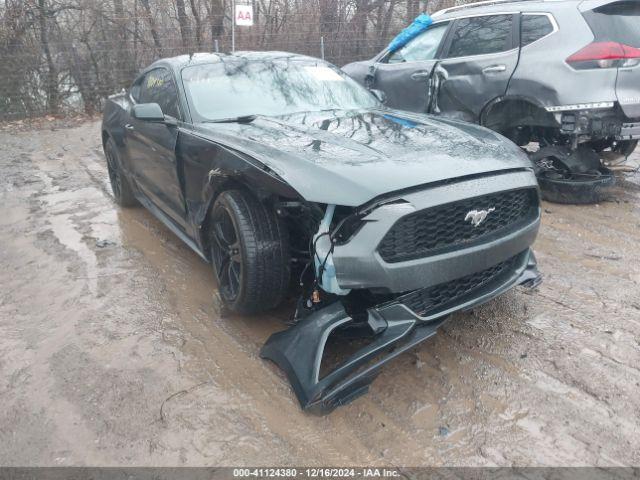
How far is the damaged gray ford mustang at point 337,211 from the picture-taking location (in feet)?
7.49

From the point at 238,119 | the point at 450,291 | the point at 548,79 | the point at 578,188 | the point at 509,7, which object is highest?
the point at 509,7

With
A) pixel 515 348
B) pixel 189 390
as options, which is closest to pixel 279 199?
pixel 189 390

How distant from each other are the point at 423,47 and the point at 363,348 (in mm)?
4655

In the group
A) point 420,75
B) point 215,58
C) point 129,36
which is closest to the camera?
point 215,58

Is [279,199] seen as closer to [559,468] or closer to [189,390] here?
[189,390]

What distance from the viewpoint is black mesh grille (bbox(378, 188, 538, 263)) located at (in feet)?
7.54

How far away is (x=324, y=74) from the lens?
166 inches

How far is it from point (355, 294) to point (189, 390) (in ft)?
3.29

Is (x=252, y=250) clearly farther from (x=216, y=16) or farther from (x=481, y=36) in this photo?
(x=216, y=16)

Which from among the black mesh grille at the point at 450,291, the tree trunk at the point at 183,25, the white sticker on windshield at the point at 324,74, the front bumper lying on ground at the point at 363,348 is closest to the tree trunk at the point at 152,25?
the tree trunk at the point at 183,25

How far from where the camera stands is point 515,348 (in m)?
2.81

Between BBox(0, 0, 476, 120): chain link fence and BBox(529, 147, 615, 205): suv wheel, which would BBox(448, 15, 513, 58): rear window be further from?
BBox(0, 0, 476, 120): chain link fence

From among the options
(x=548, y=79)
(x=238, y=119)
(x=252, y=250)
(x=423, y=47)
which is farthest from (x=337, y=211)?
(x=423, y=47)

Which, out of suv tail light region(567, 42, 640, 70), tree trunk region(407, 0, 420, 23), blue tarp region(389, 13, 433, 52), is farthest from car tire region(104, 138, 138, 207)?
tree trunk region(407, 0, 420, 23)
